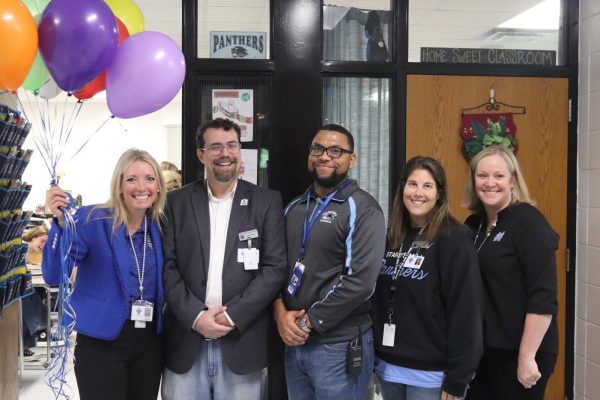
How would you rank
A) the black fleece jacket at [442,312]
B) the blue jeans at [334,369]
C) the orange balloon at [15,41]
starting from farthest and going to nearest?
1. the blue jeans at [334,369]
2. the black fleece jacket at [442,312]
3. the orange balloon at [15,41]

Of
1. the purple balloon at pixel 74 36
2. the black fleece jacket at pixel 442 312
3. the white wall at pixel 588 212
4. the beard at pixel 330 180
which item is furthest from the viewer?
the white wall at pixel 588 212

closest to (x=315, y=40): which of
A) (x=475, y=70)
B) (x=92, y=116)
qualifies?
(x=475, y=70)

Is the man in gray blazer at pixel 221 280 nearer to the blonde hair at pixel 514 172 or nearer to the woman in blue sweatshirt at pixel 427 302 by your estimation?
the woman in blue sweatshirt at pixel 427 302

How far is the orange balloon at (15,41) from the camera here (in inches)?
67.8

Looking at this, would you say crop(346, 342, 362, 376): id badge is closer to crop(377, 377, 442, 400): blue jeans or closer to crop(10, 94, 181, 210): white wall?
crop(377, 377, 442, 400): blue jeans

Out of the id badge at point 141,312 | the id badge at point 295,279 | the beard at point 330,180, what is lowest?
the id badge at point 141,312

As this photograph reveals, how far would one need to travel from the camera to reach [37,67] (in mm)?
2107

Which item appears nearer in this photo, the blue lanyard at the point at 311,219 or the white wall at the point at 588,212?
the blue lanyard at the point at 311,219

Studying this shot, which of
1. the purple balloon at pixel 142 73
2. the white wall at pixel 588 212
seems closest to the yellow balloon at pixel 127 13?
the purple balloon at pixel 142 73

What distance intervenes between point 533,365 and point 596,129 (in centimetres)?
169

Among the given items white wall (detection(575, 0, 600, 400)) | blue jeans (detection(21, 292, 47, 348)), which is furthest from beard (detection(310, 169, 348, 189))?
blue jeans (detection(21, 292, 47, 348))

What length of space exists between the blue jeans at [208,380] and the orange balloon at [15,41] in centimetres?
123

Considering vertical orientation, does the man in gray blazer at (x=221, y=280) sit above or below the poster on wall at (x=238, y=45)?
below

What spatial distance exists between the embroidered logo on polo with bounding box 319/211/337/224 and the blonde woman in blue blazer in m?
0.67
